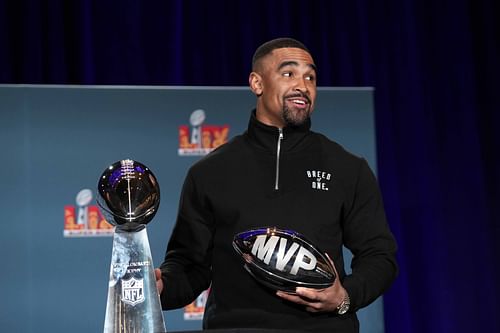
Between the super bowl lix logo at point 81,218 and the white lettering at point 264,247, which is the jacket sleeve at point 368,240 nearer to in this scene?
the white lettering at point 264,247

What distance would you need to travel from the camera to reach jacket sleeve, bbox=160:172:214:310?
1.82 m

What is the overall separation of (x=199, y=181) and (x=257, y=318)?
37 centimetres

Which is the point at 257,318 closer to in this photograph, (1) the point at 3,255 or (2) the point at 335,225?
(2) the point at 335,225

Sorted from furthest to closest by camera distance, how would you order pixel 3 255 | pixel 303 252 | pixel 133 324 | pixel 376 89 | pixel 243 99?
pixel 376 89, pixel 243 99, pixel 3 255, pixel 303 252, pixel 133 324

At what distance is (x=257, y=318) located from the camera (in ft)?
5.60

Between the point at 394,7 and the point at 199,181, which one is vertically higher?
the point at 394,7

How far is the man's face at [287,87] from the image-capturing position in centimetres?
187

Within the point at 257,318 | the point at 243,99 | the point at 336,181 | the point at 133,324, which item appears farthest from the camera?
the point at 243,99

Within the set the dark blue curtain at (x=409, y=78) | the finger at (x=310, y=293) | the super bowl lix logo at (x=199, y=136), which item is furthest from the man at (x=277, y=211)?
the dark blue curtain at (x=409, y=78)

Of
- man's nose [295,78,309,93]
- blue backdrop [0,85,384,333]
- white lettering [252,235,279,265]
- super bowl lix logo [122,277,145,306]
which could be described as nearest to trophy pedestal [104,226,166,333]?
super bowl lix logo [122,277,145,306]

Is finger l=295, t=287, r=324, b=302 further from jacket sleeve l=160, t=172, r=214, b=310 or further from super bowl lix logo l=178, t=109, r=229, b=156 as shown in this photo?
super bowl lix logo l=178, t=109, r=229, b=156

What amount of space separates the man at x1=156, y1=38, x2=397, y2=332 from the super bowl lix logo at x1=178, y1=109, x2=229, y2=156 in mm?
1206

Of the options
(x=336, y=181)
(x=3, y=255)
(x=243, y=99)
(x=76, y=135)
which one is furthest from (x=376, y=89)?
(x=336, y=181)

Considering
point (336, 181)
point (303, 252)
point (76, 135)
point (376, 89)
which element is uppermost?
point (376, 89)
